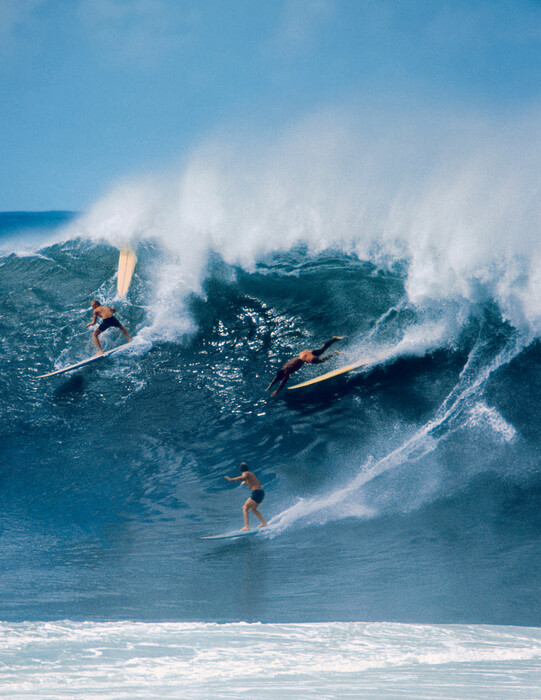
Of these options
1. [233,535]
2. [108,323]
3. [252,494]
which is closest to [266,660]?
[233,535]

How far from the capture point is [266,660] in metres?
3.45

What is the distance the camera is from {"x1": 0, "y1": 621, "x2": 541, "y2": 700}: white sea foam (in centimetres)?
300

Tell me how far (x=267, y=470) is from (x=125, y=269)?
4.78m

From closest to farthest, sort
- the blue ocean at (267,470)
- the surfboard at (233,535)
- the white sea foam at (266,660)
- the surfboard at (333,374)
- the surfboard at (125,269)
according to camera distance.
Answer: the white sea foam at (266,660), the blue ocean at (267,470), the surfboard at (233,535), the surfboard at (333,374), the surfboard at (125,269)

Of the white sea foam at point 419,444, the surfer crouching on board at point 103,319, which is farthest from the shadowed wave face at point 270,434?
the surfer crouching on board at point 103,319

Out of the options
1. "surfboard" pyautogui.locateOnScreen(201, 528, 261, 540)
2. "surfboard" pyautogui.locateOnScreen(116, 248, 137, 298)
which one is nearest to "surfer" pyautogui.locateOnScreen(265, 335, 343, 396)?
"surfboard" pyautogui.locateOnScreen(201, 528, 261, 540)

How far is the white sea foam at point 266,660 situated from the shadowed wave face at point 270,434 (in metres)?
0.31

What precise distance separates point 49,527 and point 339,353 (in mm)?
4416

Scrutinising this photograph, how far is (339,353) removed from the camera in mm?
7930

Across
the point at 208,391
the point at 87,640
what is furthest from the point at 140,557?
the point at 208,391

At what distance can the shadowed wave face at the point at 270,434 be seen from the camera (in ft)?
15.9

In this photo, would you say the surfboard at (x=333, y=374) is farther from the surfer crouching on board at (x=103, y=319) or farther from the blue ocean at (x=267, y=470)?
the surfer crouching on board at (x=103, y=319)

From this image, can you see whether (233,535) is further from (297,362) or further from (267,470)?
(297,362)

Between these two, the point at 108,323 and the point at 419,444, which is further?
the point at 108,323
